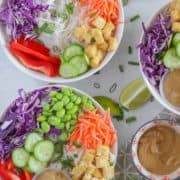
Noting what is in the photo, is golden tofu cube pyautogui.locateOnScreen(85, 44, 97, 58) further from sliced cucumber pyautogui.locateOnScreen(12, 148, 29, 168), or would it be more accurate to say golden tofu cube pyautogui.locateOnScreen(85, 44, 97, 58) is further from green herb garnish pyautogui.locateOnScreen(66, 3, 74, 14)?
sliced cucumber pyautogui.locateOnScreen(12, 148, 29, 168)

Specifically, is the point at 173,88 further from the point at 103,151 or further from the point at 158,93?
the point at 103,151

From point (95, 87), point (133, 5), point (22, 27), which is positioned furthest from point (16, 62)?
point (133, 5)

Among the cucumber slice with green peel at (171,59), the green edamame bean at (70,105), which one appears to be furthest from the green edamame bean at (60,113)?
the cucumber slice with green peel at (171,59)

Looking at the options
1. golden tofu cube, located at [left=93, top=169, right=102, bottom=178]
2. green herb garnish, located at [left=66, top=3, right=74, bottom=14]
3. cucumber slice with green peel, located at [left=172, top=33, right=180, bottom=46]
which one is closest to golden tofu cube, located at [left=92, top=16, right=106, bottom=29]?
green herb garnish, located at [left=66, top=3, right=74, bottom=14]

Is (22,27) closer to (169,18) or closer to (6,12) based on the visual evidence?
(6,12)

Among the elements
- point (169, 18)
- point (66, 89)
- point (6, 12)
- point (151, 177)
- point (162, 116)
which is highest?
point (6, 12)

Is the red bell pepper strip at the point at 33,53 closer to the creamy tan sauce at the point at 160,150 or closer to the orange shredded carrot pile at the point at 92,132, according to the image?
the orange shredded carrot pile at the point at 92,132
